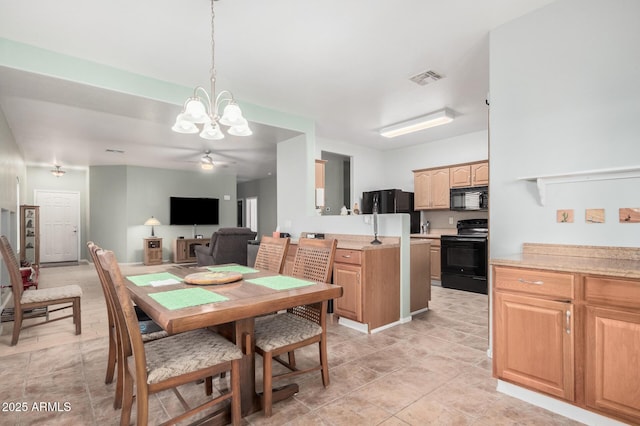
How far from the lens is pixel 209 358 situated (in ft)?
5.31

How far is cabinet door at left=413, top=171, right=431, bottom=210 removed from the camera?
19.7 feet

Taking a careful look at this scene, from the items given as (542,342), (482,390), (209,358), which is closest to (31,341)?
(209,358)

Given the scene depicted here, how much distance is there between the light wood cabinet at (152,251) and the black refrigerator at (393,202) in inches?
216

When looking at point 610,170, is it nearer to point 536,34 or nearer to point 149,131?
point 536,34

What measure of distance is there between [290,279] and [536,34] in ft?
8.28

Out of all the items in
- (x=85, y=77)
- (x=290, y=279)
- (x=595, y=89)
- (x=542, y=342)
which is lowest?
(x=542, y=342)

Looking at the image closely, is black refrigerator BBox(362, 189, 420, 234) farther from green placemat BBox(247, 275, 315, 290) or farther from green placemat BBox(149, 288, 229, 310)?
green placemat BBox(149, 288, 229, 310)

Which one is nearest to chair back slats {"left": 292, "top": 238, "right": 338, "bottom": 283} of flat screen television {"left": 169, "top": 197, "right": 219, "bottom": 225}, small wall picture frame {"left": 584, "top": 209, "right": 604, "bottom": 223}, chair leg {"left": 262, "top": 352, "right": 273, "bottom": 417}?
chair leg {"left": 262, "top": 352, "right": 273, "bottom": 417}

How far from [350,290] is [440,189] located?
3317 millimetres

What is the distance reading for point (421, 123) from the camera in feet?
15.4

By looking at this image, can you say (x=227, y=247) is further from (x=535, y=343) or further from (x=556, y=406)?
(x=556, y=406)

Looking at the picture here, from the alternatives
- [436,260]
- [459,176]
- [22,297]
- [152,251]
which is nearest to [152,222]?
[152,251]

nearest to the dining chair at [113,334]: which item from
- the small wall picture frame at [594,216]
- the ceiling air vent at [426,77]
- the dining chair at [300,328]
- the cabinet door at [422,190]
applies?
the dining chair at [300,328]

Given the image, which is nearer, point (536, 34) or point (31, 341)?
point (536, 34)
